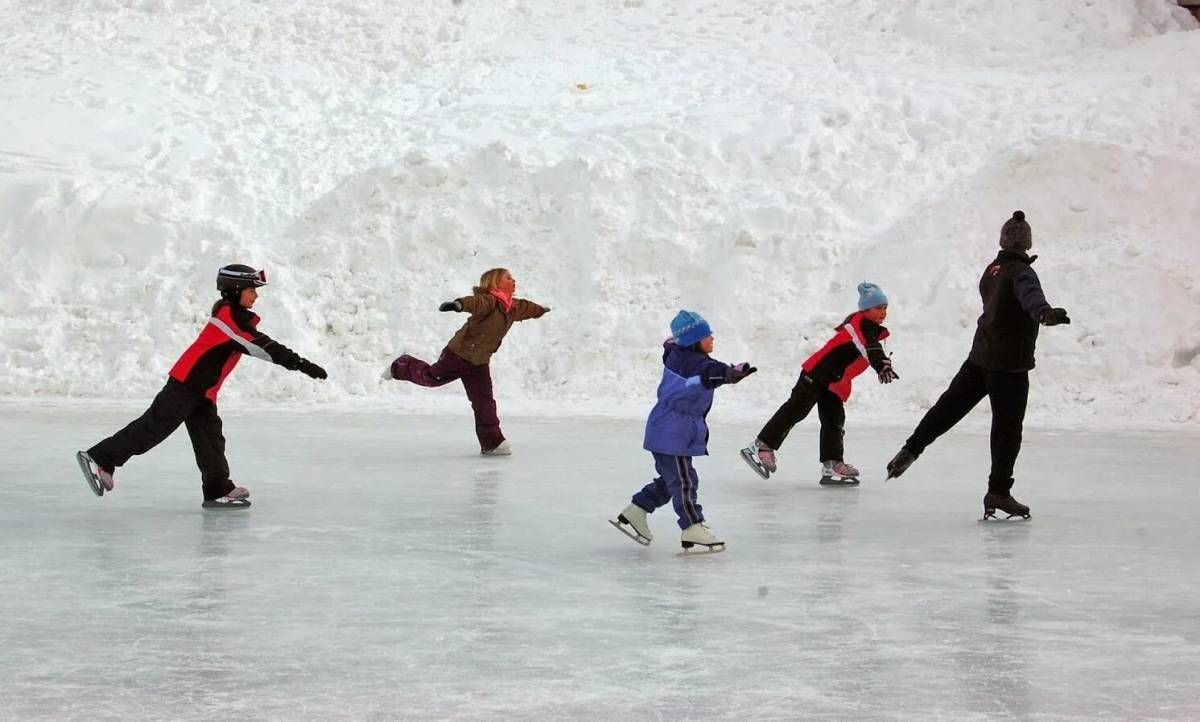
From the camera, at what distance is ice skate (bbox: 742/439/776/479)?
10156 millimetres

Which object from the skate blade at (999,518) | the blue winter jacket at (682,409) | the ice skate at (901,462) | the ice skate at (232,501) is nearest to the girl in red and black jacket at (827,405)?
the ice skate at (901,462)

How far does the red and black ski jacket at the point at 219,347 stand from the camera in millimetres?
8750

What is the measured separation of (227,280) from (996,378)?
4160mm

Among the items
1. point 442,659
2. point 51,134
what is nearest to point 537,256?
point 51,134

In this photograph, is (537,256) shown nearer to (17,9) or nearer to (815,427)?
(815,427)

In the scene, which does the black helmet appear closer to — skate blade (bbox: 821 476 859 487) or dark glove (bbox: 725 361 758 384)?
dark glove (bbox: 725 361 758 384)

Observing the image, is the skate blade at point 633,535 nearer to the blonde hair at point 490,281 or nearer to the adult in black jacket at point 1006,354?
the adult in black jacket at point 1006,354

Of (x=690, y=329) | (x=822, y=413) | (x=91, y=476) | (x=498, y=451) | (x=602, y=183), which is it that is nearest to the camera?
(x=690, y=329)

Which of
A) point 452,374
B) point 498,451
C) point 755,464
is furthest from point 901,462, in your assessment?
point 452,374

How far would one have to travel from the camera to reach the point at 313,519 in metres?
8.47

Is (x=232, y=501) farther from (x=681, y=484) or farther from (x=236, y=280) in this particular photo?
(x=681, y=484)

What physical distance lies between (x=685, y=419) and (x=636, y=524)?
1.96ft

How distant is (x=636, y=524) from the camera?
24.7ft

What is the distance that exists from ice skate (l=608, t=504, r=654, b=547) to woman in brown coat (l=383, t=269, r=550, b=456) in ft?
14.1
